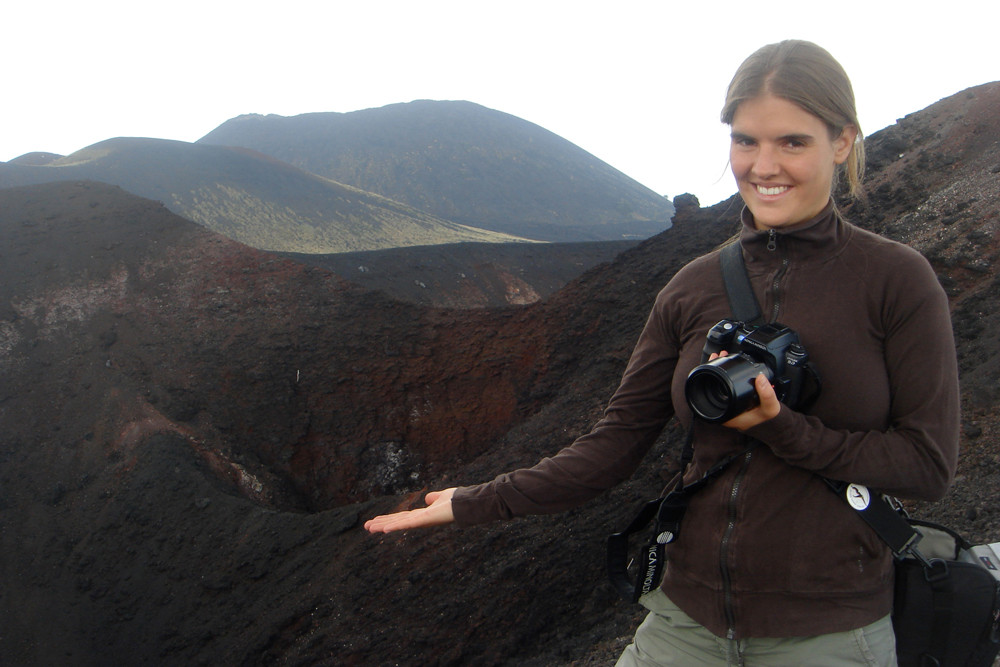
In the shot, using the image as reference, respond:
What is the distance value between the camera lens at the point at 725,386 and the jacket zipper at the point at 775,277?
0.25 metres

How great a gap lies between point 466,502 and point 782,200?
1.19 metres

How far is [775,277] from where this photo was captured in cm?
173

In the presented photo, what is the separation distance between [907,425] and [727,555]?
20.2 inches

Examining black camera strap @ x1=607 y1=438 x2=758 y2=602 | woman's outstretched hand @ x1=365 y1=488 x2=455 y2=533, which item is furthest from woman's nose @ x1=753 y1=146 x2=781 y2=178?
woman's outstretched hand @ x1=365 y1=488 x2=455 y2=533

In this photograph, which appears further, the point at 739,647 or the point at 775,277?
the point at 775,277

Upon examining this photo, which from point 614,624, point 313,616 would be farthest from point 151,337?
point 614,624

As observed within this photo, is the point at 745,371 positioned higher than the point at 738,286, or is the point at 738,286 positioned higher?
the point at 738,286

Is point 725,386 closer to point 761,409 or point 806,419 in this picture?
point 761,409

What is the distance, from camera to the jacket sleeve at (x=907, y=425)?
1475mm

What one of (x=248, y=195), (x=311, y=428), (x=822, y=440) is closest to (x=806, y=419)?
(x=822, y=440)

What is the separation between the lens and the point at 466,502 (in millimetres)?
1947

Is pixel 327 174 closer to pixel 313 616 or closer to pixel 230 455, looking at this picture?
pixel 230 455

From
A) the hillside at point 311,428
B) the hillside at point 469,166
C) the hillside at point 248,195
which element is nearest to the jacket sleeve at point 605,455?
the hillside at point 311,428

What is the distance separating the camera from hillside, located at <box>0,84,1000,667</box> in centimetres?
496
